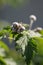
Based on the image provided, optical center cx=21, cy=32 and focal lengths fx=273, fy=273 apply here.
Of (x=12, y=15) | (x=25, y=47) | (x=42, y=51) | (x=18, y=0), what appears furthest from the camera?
(x=12, y=15)

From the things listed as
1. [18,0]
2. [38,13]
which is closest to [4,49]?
[18,0]

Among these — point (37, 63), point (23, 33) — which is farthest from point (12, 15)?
point (23, 33)

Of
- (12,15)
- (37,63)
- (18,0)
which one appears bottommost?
(37,63)

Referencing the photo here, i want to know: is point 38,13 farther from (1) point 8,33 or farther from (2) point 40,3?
(1) point 8,33

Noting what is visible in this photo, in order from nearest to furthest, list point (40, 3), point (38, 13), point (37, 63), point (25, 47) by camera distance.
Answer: point (25, 47), point (37, 63), point (38, 13), point (40, 3)

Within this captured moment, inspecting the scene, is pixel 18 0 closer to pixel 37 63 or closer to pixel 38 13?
pixel 37 63

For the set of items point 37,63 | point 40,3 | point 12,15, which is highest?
point 40,3

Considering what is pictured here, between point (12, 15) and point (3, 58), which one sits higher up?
point (12, 15)

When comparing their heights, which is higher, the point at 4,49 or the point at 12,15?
the point at 12,15

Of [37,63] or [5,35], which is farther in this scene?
[37,63]
